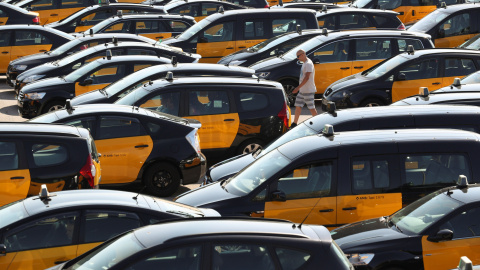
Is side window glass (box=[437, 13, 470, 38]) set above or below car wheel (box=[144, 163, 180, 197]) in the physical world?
above

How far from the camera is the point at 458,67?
57.3 feet

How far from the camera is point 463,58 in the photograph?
17.5m

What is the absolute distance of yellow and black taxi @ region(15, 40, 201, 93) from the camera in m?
18.8

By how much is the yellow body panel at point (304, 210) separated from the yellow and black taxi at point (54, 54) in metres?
11.7

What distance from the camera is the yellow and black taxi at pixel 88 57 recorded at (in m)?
18.8

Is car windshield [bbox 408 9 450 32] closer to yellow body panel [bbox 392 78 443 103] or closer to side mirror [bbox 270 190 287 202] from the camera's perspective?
yellow body panel [bbox 392 78 443 103]

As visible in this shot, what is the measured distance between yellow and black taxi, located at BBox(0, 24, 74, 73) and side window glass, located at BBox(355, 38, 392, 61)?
7864 mm

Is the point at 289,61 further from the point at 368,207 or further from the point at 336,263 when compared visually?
the point at 336,263

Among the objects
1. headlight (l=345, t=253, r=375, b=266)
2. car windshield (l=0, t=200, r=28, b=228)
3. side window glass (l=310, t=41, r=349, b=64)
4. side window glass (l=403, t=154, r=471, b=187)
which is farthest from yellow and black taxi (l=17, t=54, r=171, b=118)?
headlight (l=345, t=253, r=375, b=266)

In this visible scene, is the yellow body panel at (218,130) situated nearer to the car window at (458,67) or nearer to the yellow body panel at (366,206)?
the yellow body panel at (366,206)

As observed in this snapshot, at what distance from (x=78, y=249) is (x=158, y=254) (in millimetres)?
1985

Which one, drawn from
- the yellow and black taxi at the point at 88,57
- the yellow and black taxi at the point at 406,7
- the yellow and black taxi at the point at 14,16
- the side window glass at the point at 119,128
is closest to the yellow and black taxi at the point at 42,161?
the side window glass at the point at 119,128

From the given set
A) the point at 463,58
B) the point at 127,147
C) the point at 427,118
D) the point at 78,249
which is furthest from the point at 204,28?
the point at 78,249

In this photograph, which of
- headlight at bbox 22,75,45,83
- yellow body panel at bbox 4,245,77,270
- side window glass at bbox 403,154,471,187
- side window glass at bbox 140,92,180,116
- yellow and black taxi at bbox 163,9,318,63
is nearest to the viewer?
yellow body panel at bbox 4,245,77,270
